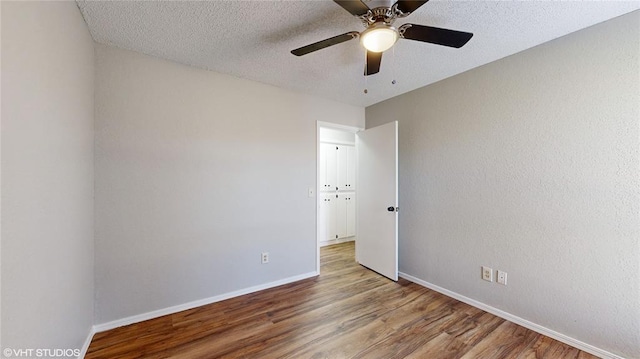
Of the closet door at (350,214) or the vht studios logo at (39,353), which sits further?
the closet door at (350,214)

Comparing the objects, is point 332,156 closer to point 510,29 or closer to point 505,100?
point 505,100

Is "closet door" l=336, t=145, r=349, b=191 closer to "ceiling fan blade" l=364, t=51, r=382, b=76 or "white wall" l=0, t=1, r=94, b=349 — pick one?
"ceiling fan blade" l=364, t=51, r=382, b=76

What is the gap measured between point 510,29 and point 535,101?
0.64 m

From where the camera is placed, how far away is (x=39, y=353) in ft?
3.51

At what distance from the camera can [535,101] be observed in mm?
1988

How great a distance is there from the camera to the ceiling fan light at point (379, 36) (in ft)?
4.65

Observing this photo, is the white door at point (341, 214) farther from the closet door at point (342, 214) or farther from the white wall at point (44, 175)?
the white wall at point (44, 175)

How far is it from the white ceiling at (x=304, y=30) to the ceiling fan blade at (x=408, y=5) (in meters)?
0.32

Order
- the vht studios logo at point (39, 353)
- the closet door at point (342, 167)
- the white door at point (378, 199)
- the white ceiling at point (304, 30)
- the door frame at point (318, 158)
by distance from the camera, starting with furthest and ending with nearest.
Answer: the closet door at point (342, 167)
the door frame at point (318, 158)
the white door at point (378, 199)
the white ceiling at point (304, 30)
the vht studios logo at point (39, 353)

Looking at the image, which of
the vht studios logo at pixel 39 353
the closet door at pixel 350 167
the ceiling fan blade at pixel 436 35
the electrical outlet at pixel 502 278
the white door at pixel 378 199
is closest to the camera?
the vht studios logo at pixel 39 353

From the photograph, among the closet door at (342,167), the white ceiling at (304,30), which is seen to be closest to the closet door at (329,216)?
the closet door at (342,167)

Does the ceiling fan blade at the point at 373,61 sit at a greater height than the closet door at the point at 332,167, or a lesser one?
greater

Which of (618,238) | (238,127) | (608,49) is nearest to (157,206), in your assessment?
(238,127)

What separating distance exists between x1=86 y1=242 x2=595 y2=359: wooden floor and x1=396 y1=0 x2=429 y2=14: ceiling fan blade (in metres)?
2.19
